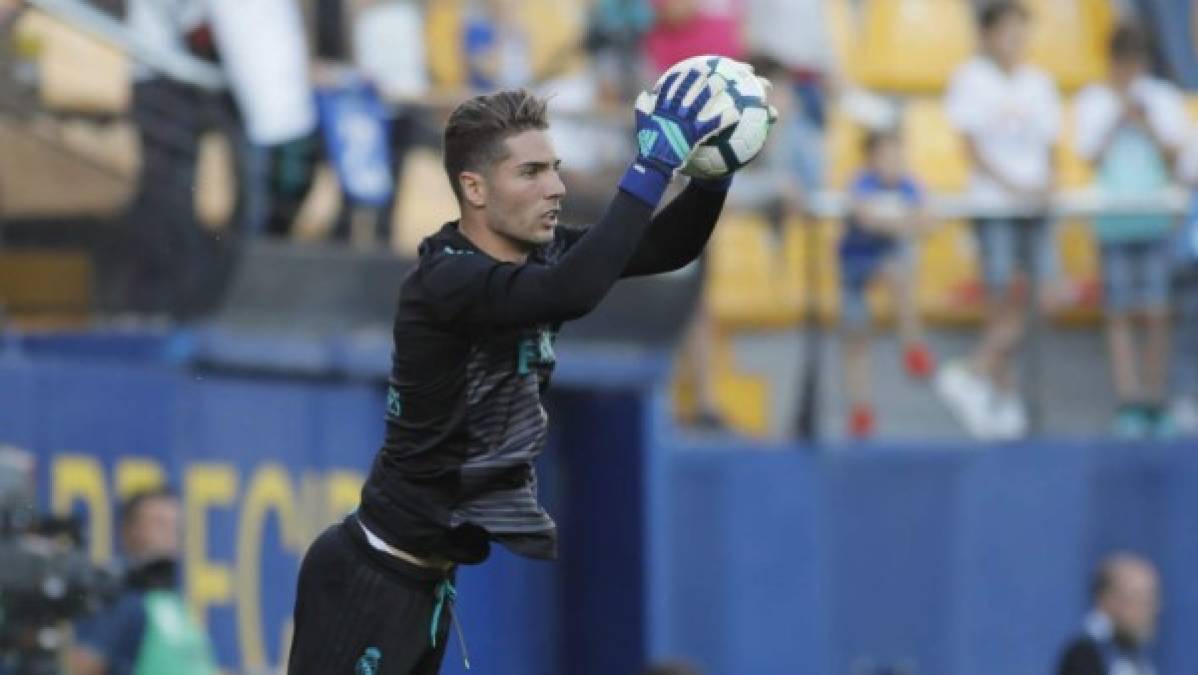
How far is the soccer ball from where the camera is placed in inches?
247

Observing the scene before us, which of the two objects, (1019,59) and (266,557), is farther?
(1019,59)

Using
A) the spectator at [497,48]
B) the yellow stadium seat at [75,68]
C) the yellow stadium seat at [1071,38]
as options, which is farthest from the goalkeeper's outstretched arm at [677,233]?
the yellow stadium seat at [1071,38]

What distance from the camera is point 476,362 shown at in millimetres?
6469

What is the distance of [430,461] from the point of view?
650 centimetres

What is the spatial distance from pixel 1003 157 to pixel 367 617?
27.6 feet

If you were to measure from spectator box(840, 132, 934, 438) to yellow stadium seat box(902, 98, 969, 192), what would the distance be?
1.35 meters

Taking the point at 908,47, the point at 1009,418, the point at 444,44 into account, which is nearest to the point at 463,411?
the point at 444,44

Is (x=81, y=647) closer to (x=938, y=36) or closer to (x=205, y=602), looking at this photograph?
(x=205, y=602)

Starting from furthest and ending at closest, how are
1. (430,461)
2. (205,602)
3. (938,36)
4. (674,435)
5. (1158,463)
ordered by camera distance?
(938,36)
(1158,463)
(674,435)
(205,602)
(430,461)

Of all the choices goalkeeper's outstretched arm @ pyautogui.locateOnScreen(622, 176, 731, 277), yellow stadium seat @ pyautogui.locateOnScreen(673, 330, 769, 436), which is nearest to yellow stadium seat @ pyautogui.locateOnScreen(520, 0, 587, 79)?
yellow stadium seat @ pyautogui.locateOnScreen(673, 330, 769, 436)

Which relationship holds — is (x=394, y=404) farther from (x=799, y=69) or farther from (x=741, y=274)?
(x=741, y=274)

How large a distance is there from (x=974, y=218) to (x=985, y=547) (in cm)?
178

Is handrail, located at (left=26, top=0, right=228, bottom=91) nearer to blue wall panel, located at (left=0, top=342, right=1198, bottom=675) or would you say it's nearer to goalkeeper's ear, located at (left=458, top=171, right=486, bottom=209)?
blue wall panel, located at (left=0, top=342, right=1198, bottom=675)

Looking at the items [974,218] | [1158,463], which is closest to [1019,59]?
[974,218]
